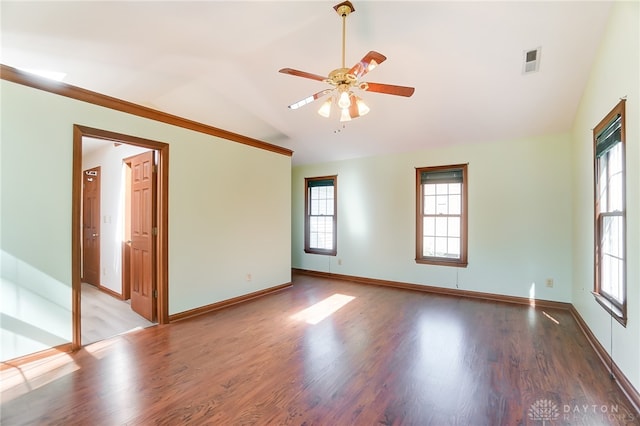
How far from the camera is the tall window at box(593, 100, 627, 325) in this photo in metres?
2.25

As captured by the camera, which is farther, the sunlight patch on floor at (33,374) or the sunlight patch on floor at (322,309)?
the sunlight patch on floor at (322,309)

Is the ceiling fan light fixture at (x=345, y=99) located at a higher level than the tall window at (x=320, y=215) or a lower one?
higher

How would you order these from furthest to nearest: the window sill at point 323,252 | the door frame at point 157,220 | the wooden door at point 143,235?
the window sill at point 323,252 < the wooden door at point 143,235 < the door frame at point 157,220

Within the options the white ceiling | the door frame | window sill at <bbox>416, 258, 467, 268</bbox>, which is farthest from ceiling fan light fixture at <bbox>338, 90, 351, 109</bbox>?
window sill at <bbox>416, 258, 467, 268</bbox>

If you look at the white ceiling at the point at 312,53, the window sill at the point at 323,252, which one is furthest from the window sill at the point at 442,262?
the white ceiling at the point at 312,53

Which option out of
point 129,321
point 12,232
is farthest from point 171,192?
point 129,321

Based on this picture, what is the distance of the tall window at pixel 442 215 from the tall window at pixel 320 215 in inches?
71.5

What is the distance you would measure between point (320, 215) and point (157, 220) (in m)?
3.61

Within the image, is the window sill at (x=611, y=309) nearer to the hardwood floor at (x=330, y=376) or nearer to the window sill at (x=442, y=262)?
the hardwood floor at (x=330, y=376)

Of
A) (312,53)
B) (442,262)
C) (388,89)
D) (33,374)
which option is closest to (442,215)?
(442,262)

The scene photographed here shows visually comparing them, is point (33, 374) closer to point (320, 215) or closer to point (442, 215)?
point (320, 215)

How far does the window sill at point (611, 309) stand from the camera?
2.17 metres

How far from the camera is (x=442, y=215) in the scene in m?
5.01

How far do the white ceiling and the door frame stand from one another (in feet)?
1.70
